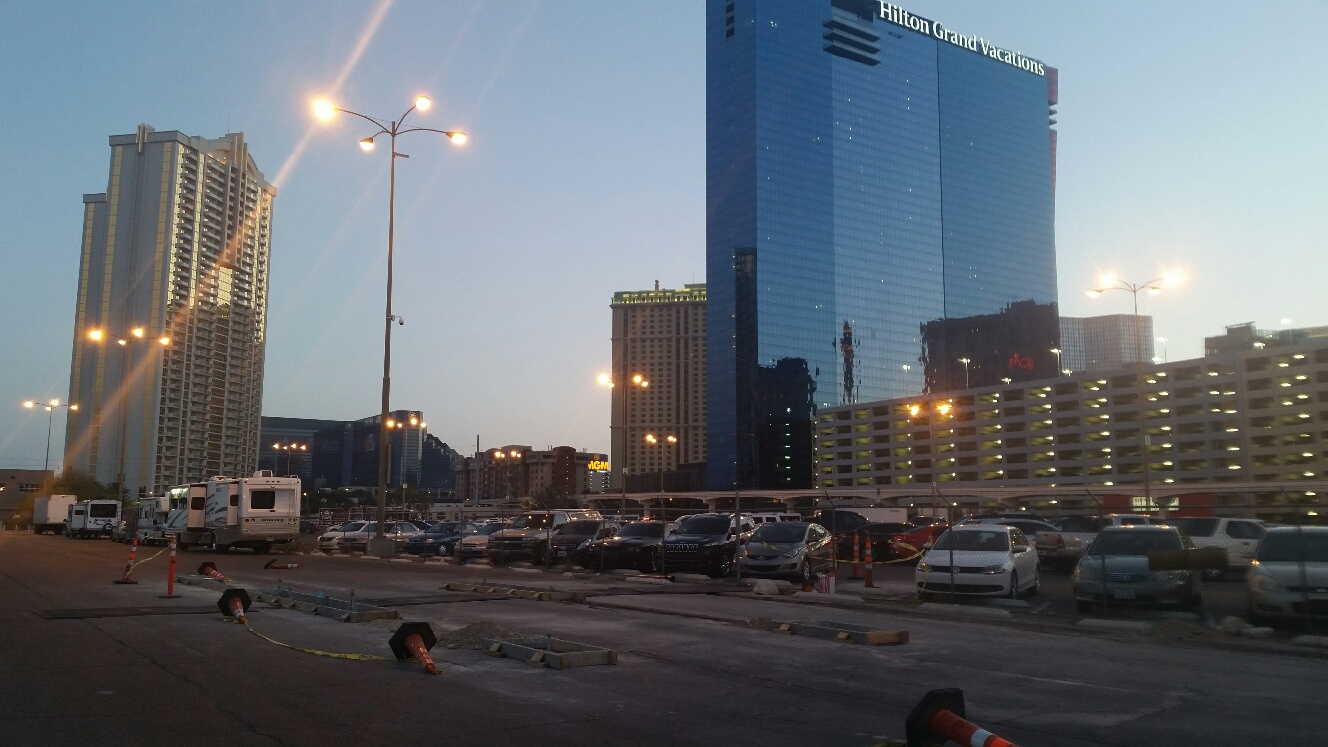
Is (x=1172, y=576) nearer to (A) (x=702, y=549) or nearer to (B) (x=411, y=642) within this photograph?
(A) (x=702, y=549)

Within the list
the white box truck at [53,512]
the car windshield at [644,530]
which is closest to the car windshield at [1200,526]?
the car windshield at [644,530]

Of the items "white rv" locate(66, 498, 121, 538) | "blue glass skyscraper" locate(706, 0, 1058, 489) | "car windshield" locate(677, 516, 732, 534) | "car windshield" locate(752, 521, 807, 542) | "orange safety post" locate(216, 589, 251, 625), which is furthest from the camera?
"blue glass skyscraper" locate(706, 0, 1058, 489)

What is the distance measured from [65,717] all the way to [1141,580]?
15.8 meters

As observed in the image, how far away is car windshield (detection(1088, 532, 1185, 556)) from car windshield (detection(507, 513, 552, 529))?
19.2 meters

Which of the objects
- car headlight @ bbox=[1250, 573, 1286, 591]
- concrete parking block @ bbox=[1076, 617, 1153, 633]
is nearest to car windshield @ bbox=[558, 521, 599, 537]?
concrete parking block @ bbox=[1076, 617, 1153, 633]

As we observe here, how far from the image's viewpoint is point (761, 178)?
161875 millimetres

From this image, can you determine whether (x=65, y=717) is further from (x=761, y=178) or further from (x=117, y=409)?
(x=761, y=178)

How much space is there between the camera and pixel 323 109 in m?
27.8

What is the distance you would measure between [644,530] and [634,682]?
18.0 meters

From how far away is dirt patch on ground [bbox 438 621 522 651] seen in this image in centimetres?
1161

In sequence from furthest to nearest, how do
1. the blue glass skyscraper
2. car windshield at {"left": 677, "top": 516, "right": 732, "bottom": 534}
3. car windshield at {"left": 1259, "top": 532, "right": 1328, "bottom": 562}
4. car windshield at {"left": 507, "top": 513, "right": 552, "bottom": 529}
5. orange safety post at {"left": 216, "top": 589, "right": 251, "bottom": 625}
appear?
the blue glass skyscraper → car windshield at {"left": 507, "top": 513, "right": 552, "bottom": 529} → car windshield at {"left": 677, "top": 516, "right": 732, "bottom": 534} → car windshield at {"left": 1259, "top": 532, "right": 1328, "bottom": 562} → orange safety post at {"left": 216, "top": 589, "right": 251, "bottom": 625}

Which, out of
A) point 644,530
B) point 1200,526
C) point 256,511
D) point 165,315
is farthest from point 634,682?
point 165,315

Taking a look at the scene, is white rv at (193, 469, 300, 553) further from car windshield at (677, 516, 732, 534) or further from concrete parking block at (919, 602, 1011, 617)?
concrete parking block at (919, 602, 1011, 617)

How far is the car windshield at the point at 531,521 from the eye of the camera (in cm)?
3300
